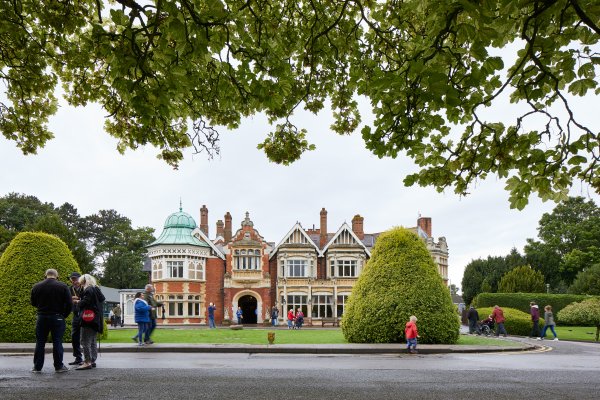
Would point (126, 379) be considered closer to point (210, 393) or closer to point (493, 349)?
point (210, 393)

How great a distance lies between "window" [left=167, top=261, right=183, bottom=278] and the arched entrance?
6.51m

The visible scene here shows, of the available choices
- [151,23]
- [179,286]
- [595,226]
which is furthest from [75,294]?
[595,226]

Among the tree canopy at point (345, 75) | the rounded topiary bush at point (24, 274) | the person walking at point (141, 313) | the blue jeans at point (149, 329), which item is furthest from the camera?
the rounded topiary bush at point (24, 274)

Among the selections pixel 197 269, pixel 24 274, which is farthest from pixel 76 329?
pixel 197 269

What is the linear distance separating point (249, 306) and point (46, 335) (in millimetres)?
40919

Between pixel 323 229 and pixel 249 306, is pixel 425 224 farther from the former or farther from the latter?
pixel 249 306

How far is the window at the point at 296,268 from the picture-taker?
4769cm

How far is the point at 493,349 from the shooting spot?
1623cm

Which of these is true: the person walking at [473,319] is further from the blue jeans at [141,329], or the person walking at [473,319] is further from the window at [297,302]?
the window at [297,302]

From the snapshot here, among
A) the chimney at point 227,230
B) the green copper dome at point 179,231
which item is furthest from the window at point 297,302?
the green copper dome at point 179,231

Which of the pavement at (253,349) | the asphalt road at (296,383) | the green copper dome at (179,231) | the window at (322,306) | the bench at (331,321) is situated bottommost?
the bench at (331,321)

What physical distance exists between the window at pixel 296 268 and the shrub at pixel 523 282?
64.8 ft

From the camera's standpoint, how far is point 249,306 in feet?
160

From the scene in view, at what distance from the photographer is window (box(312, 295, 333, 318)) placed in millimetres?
47156
